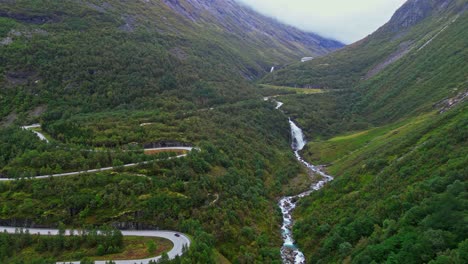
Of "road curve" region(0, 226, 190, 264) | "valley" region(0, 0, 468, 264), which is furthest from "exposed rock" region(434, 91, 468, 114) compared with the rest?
"road curve" region(0, 226, 190, 264)

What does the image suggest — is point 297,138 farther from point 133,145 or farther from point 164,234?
point 164,234

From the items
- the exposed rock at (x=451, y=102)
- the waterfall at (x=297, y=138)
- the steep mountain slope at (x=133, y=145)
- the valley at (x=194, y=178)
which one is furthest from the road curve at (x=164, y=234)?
the exposed rock at (x=451, y=102)

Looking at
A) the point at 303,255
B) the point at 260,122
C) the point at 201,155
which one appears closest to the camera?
the point at 303,255

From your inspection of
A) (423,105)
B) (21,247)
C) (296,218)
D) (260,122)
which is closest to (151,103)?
(260,122)

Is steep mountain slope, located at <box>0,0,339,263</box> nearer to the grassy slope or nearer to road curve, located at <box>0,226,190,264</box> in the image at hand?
road curve, located at <box>0,226,190,264</box>

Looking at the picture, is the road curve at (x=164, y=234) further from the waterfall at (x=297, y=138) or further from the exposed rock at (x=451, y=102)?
the exposed rock at (x=451, y=102)

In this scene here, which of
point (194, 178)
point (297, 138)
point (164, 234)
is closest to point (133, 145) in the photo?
point (194, 178)

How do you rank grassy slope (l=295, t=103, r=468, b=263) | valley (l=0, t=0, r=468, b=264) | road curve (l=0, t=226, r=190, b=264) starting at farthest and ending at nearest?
road curve (l=0, t=226, r=190, b=264) < valley (l=0, t=0, r=468, b=264) < grassy slope (l=295, t=103, r=468, b=263)

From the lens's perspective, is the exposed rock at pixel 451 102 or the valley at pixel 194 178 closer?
the valley at pixel 194 178

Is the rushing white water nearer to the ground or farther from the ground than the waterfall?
farther from the ground

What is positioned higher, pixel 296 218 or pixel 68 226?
pixel 296 218

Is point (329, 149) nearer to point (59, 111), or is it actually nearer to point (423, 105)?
point (423, 105)
